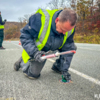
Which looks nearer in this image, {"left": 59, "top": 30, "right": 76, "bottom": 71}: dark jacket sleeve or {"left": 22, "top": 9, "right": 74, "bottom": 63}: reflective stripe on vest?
{"left": 22, "top": 9, "right": 74, "bottom": 63}: reflective stripe on vest

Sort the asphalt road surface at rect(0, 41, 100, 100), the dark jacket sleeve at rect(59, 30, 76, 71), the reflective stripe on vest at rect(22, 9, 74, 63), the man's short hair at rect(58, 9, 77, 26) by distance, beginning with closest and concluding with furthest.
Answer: the asphalt road surface at rect(0, 41, 100, 100)
the man's short hair at rect(58, 9, 77, 26)
the reflective stripe on vest at rect(22, 9, 74, 63)
the dark jacket sleeve at rect(59, 30, 76, 71)

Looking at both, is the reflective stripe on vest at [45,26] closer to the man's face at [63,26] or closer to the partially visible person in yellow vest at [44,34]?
the partially visible person in yellow vest at [44,34]

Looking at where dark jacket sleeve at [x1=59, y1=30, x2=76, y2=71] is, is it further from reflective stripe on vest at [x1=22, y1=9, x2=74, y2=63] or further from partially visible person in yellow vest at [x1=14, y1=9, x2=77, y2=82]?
reflective stripe on vest at [x1=22, y1=9, x2=74, y2=63]

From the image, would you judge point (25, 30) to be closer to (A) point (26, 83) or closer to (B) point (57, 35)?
(B) point (57, 35)

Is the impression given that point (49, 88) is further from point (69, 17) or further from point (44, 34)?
point (69, 17)

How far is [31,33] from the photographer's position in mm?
2215

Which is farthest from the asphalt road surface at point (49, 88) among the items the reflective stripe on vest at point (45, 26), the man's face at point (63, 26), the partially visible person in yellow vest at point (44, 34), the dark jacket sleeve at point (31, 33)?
the man's face at point (63, 26)

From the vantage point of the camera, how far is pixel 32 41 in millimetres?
2246

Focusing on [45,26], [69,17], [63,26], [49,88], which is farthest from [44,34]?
[49,88]

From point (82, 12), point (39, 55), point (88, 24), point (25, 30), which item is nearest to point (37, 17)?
point (25, 30)

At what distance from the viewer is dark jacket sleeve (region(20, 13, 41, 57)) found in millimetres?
2164

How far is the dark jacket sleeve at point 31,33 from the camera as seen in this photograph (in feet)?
7.10

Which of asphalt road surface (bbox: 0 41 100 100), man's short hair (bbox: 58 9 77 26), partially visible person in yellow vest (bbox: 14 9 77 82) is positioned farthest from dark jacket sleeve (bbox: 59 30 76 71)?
man's short hair (bbox: 58 9 77 26)

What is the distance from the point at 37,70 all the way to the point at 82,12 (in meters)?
26.7
